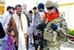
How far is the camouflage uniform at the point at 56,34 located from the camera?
2336 mm

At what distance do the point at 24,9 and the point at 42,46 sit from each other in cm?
56

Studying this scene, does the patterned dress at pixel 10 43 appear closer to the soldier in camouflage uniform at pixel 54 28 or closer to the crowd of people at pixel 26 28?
the crowd of people at pixel 26 28

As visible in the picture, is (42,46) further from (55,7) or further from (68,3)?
(68,3)

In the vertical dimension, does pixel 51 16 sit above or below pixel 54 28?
above

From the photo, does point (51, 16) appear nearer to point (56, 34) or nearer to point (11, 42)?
point (56, 34)

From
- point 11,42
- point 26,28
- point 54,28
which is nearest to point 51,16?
point 54,28

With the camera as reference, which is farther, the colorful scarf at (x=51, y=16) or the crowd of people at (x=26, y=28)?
the crowd of people at (x=26, y=28)

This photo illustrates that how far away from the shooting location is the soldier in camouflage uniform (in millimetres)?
2338

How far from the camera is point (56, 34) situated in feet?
7.73

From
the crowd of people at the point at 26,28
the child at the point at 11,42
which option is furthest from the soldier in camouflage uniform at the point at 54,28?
the child at the point at 11,42

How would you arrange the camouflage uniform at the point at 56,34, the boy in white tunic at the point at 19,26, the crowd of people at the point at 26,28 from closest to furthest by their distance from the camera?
the camouflage uniform at the point at 56,34 < the crowd of people at the point at 26,28 < the boy in white tunic at the point at 19,26

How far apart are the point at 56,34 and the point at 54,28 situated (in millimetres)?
73

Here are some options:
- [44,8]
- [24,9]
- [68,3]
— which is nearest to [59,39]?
[44,8]

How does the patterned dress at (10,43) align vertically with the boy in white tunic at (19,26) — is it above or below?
below
